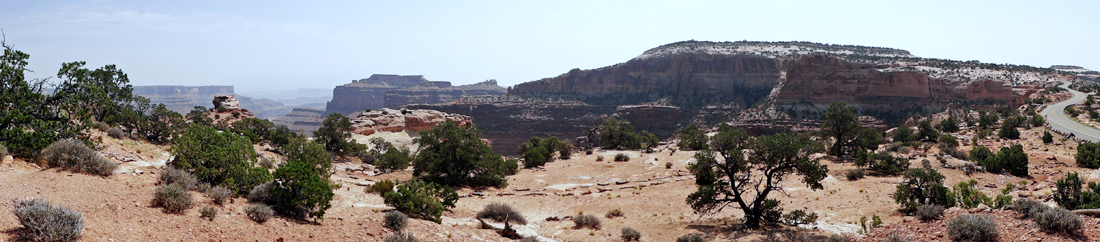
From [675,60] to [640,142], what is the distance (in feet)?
218

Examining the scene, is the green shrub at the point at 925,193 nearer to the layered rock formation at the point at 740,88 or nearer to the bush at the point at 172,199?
the bush at the point at 172,199

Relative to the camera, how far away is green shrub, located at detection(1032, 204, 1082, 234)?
370 inches

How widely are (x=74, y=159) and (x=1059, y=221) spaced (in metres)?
21.2

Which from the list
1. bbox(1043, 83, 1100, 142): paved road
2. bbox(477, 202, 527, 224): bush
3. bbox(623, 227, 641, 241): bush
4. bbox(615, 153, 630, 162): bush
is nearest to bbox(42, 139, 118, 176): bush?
bbox(477, 202, 527, 224): bush

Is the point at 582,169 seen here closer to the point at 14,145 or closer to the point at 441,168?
the point at 441,168

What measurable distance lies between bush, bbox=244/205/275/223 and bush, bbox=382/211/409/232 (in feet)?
8.51

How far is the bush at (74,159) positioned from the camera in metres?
11.2

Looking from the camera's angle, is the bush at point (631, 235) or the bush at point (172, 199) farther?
the bush at point (631, 235)

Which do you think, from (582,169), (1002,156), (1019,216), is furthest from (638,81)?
(1019,216)

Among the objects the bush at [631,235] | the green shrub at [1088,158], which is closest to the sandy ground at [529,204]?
the bush at [631,235]

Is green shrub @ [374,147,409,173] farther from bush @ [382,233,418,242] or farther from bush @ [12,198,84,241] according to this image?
bush @ [12,198,84,241]

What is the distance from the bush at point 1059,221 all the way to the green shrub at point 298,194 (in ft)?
50.1

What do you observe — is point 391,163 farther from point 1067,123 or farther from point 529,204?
point 1067,123

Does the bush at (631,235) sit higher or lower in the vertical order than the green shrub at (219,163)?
lower
